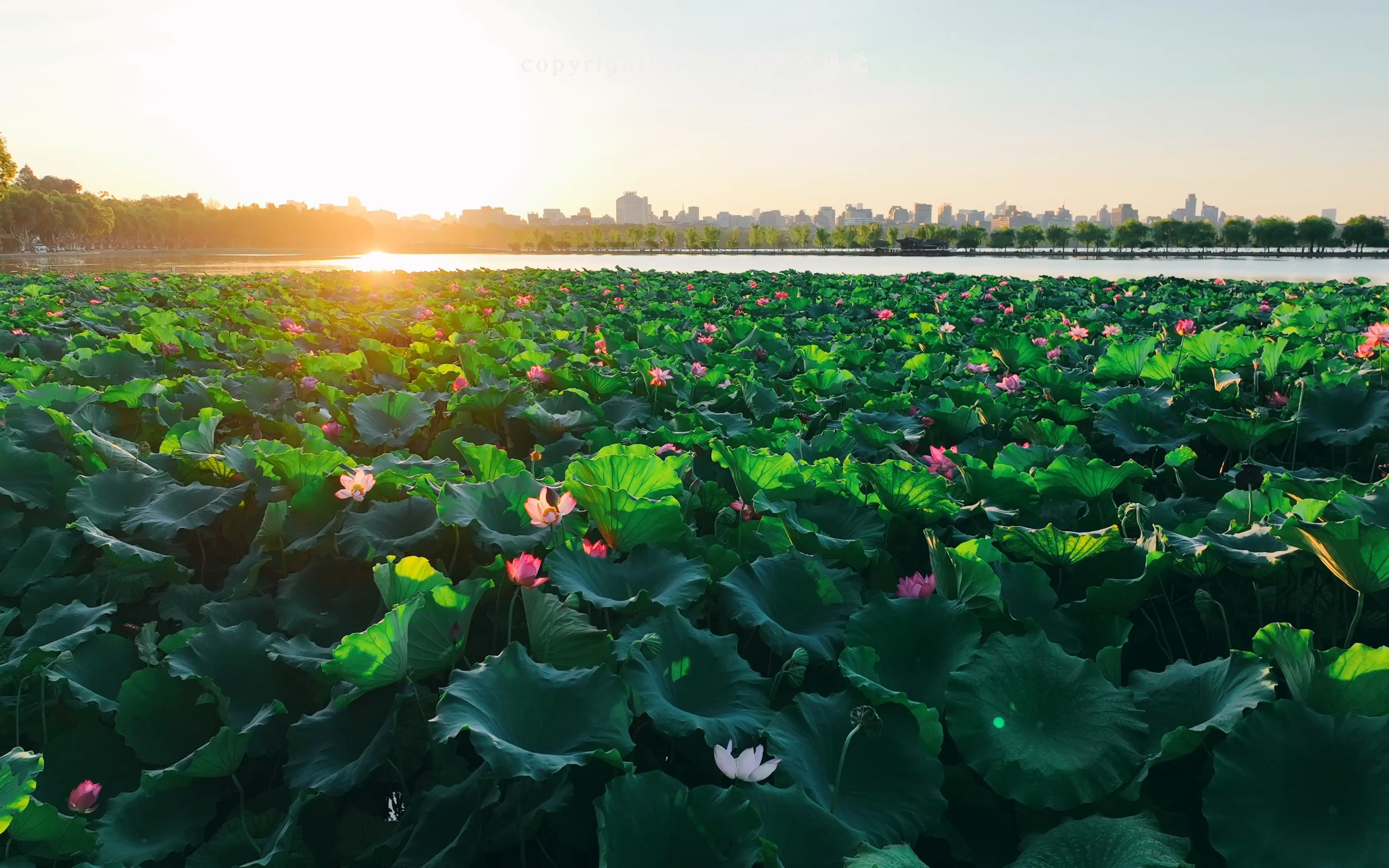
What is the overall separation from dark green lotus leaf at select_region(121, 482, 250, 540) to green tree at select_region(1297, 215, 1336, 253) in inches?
Result: 3205

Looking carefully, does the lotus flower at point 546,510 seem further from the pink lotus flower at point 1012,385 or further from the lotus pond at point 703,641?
the pink lotus flower at point 1012,385

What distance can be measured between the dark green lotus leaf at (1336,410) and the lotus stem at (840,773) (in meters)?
2.37

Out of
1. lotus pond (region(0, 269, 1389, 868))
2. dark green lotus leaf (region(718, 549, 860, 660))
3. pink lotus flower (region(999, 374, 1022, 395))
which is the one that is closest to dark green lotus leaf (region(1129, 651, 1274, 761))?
lotus pond (region(0, 269, 1389, 868))

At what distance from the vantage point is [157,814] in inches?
50.9

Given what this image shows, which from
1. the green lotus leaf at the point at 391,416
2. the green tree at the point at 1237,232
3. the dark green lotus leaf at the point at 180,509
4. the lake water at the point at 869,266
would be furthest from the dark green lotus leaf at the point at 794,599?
the green tree at the point at 1237,232

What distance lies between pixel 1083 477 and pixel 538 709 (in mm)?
1413

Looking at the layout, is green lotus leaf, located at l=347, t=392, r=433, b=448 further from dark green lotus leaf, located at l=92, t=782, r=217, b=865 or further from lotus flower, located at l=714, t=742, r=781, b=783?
lotus flower, located at l=714, t=742, r=781, b=783

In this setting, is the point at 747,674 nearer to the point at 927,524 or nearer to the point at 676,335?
the point at 927,524

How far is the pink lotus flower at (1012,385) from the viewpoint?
134 inches

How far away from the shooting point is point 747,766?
→ 3.42ft

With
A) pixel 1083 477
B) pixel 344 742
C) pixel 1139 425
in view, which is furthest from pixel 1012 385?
pixel 344 742

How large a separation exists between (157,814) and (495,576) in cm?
66

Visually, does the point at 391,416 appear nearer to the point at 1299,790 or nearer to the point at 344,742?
the point at 344,742

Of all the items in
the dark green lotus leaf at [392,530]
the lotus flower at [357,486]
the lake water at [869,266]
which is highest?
the lake water at [869,266]
